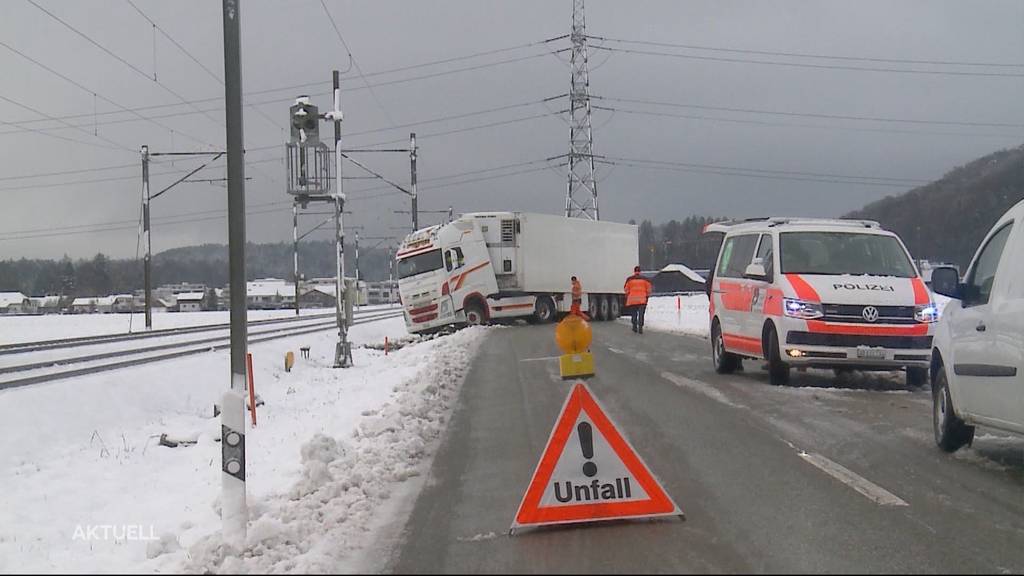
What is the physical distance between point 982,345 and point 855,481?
65.1 inches

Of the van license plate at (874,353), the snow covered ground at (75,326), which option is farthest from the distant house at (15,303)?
the van license plate at (874,353)

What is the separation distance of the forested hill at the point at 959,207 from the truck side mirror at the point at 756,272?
6795 mm

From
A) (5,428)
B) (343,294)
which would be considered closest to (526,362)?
(343,294)

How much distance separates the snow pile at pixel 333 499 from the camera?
208 inches

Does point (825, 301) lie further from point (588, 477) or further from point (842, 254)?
point (588, 477)

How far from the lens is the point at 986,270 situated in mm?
8133

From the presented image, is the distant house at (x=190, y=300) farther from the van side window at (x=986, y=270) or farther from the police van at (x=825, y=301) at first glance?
the van side window at (x=986, y=270)

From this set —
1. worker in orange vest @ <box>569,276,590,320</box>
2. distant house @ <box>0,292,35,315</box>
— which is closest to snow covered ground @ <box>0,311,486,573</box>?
worker in orange vest @ <box>569,276,590,320</box>

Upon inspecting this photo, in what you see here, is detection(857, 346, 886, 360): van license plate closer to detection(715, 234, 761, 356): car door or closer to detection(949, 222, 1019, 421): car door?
detection(715, 234, 761, 356): car door

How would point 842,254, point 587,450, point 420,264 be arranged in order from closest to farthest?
point 587,450, point 842,254, point 420,264

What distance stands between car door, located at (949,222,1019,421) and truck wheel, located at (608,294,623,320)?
3593 cm

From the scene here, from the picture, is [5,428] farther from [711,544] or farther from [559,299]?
[559,299]

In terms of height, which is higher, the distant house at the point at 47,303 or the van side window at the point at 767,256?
the van side window at the point at 767,256

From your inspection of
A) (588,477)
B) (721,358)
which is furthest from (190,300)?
(588,477)
